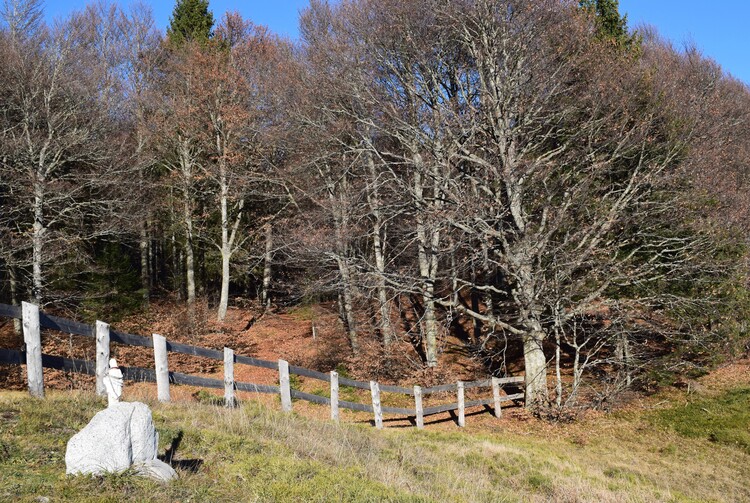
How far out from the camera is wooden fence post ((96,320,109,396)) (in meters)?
8.01

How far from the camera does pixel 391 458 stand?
8531 mm

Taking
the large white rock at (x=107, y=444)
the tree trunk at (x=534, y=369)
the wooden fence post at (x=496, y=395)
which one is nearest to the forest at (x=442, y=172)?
the tree trunk at (x=534, y=369)

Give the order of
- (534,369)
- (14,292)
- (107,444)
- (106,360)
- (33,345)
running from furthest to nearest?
1. (14,292)
2. (534,369)
3. (106,360)
4. (33,345)
5. (107,444)

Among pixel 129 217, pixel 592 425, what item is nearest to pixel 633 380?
pixel 592 425

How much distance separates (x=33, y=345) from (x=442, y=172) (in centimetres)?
1444

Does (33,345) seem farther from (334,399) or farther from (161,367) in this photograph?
(334,399)

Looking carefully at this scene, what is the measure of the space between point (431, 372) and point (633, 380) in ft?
20.1

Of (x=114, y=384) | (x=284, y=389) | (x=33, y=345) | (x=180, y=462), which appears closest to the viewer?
(x=180, y=462)

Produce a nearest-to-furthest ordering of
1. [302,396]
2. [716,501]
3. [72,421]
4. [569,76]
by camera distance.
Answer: [72,421] < [716,501] < [302,396] < [569,76]

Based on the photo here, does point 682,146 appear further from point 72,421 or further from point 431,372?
point 72,421

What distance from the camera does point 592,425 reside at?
15.4m

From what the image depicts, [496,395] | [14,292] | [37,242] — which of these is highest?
[37,242]

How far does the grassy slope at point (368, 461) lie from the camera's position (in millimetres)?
5273

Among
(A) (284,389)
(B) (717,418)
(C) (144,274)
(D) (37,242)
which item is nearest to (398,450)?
(A) (284,389)
